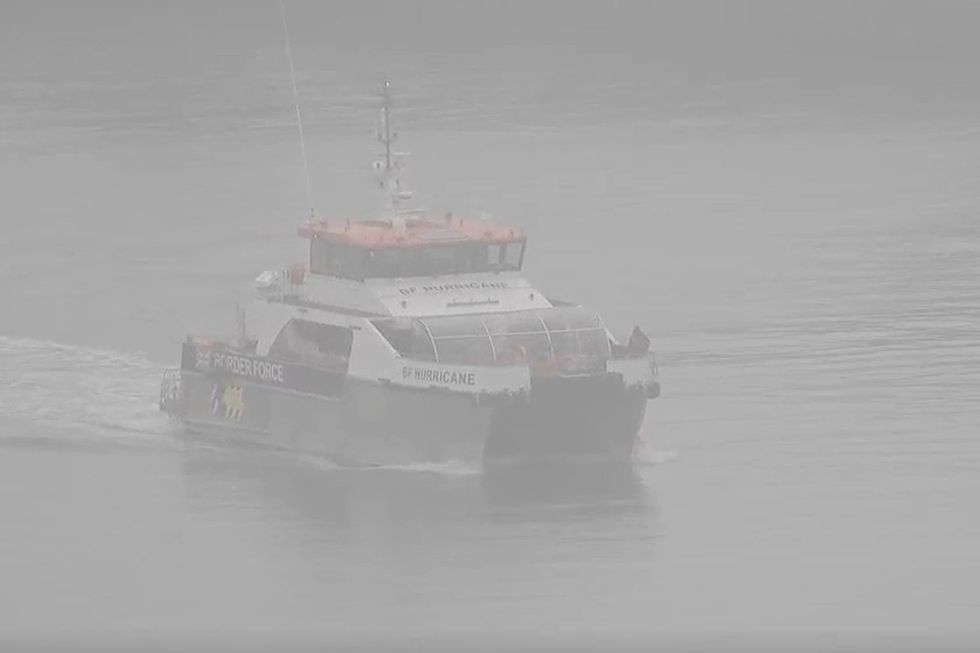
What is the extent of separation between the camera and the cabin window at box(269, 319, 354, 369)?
5288 centimetres

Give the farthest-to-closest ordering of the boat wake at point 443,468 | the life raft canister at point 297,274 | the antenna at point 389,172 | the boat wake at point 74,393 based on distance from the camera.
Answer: the boat wake at point 74,393 < the life raft canister at point 297,274 < the antenna at point 389,172 < the boat wake at point 443,468

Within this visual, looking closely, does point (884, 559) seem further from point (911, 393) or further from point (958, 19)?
point (958, 19)

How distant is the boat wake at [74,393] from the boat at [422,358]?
2.71m

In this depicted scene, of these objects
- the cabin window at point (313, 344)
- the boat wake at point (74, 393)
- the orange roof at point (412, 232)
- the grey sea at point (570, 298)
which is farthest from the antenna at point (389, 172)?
the boat wake at point (74, 393)

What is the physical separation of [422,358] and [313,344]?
97.9 inches

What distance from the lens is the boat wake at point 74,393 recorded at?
2226 inches

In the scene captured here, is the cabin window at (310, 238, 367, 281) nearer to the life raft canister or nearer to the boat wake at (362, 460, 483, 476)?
the life raft canister

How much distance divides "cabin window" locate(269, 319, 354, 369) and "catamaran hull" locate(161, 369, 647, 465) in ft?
1.72

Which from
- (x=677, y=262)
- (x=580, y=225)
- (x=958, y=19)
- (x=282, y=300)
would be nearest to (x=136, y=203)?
(x=580, y=225)

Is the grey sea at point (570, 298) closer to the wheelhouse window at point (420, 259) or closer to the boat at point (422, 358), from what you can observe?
the boat at point (422, 358)

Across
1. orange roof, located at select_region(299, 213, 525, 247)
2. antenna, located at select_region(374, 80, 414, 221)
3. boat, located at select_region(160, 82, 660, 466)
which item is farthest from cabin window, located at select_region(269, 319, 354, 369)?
antenna, located at select_region(374, 80, 414, 221)

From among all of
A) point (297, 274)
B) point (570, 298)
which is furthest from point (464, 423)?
point (570, 298)

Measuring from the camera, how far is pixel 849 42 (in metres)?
115

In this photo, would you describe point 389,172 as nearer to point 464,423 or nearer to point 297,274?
point 297,274
